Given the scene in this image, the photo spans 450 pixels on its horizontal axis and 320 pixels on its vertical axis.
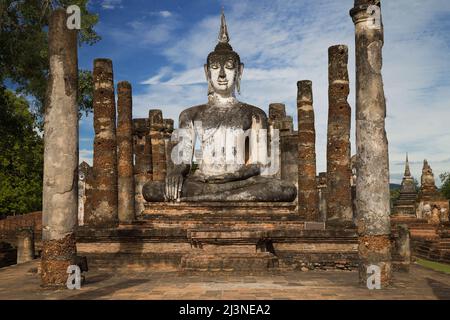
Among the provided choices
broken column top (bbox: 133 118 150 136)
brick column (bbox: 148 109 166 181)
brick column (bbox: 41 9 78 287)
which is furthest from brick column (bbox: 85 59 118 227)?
brick column (bbox: 148 109 166 181)

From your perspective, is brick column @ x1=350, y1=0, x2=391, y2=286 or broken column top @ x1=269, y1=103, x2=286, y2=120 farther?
broken column top @ x1=269, y1=103, x2=286, y2=120

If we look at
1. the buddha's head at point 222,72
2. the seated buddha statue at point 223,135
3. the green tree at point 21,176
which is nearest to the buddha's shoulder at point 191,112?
the seated buddha statue at point 223,135

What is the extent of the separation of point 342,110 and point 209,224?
428 cm

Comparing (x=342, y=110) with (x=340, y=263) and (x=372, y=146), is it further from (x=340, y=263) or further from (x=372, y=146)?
(x=372, y=146)

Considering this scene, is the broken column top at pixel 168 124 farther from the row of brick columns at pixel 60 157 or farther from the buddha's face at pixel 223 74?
the row of brick columns at pixel 60 157

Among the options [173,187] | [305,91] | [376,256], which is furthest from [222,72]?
[376,256]

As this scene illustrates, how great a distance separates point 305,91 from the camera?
16344 mm

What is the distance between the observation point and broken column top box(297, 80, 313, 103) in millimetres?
16312

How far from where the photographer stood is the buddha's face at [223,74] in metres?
14.8

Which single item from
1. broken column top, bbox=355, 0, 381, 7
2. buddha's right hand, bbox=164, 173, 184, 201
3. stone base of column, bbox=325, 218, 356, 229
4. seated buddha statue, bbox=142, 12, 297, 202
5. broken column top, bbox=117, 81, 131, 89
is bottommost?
stone base of column, bbox=325, 218, 356, 229

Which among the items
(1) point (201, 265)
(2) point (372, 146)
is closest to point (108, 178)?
(1) point (201, 265)

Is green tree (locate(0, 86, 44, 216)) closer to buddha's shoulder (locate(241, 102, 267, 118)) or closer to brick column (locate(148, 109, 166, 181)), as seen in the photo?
brick column (locate(148, 109, 166, 181))

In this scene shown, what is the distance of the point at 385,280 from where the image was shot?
26.4ft

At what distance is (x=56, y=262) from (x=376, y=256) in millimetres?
4549
